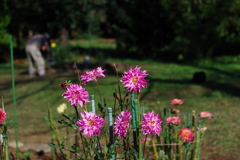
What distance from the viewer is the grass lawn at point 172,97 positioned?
498cm

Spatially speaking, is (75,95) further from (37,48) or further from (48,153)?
(37,48)

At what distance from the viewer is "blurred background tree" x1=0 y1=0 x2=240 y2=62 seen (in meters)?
14.5

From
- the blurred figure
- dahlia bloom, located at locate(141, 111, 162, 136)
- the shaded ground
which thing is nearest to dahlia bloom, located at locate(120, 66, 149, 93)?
dahlia bloom, located at locate(141, 111, 162, 136)

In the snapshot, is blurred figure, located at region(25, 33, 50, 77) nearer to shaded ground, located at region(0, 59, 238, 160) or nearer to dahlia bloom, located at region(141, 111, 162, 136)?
shaded ground, located at region(0, 59, 238, 160)

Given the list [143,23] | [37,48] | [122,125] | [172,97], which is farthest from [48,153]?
[143,23]

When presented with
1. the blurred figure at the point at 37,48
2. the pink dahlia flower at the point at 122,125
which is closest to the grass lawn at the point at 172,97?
the blurred figure at the point at 37,48

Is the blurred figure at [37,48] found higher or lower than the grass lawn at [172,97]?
higher

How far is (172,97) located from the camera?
8008 mm

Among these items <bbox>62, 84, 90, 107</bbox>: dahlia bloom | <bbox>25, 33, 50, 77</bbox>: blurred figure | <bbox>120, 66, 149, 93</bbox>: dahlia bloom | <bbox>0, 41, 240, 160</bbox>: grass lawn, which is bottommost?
<bbox>0, 41, 240, 160</bbox>: grass lawn

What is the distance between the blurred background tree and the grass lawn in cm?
160

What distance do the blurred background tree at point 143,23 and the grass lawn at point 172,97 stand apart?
5.23 ft

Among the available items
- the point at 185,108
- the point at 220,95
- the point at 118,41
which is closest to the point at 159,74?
the point at 220,95

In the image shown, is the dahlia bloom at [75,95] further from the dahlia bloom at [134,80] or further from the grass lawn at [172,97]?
the grass lawn at [172,97]

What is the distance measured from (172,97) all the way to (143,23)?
31.5 ft
